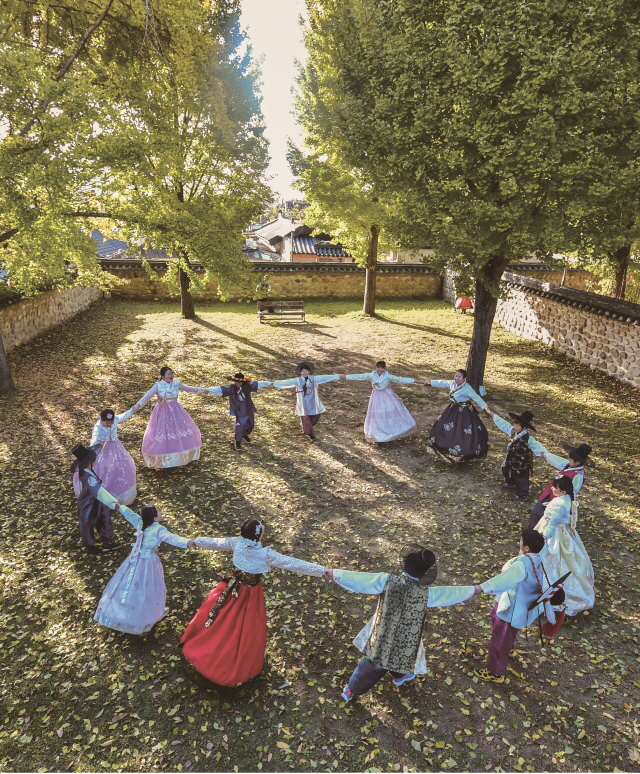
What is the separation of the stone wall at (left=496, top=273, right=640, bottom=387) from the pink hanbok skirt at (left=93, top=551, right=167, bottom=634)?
12.0m

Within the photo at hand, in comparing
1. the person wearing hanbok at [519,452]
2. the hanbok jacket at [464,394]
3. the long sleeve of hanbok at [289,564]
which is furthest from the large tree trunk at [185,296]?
the long sleeve of hanbok at [289,564]

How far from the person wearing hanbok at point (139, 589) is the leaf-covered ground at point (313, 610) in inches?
12.7

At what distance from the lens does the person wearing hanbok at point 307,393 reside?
11242mm

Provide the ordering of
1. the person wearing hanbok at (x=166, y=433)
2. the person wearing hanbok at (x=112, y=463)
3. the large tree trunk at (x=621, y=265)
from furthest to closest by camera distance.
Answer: the large tree trunk at (x=621, y=265) → the person wearing hanbok at (x=166, y=433) → the person wearing hanbok at (x=112, y=463)

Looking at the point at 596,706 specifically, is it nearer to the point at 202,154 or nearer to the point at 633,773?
the point at 633,773

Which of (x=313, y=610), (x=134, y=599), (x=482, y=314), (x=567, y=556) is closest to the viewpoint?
(x=134, y=599)

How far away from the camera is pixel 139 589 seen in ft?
18.9

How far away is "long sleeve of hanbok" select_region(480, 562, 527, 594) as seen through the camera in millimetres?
4953

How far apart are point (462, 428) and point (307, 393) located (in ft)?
12.2

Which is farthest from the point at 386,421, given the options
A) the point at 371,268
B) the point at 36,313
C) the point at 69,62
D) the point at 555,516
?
the point at 36,313

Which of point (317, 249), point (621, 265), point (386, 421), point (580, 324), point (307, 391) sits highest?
point (317, 249)

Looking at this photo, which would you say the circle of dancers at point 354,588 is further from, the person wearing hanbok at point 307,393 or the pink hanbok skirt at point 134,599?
the person wearing hanbok at point 307,393

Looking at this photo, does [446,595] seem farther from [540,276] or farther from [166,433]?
[540,276]

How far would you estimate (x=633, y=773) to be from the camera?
4.54 meters
